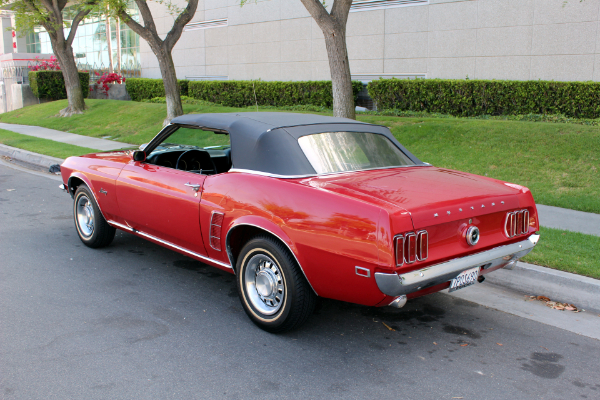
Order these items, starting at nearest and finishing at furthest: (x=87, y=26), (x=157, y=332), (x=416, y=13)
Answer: (x=157, y=332)
(x=416, y=13)
(x=87, y=26)

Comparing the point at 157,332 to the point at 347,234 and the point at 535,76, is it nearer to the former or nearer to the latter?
the point at 347,234

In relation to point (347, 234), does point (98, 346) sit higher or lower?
lower

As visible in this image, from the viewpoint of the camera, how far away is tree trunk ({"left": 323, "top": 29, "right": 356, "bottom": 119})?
9.98 m

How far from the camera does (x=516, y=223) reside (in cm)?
402

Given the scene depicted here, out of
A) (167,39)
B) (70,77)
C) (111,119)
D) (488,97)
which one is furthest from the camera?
(70,77)

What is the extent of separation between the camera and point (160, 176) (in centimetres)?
488

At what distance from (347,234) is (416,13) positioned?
15212mm

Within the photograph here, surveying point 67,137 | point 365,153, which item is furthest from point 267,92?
point 365,153

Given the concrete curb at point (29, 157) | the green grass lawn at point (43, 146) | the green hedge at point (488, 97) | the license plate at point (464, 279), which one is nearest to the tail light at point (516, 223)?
the license plate at point (464, 279)

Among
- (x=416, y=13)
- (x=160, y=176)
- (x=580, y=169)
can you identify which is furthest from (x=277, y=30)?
(x=160, y=176)

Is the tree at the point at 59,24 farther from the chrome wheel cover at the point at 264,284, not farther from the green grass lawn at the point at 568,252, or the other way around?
the green grass lawn at the point at 568,252

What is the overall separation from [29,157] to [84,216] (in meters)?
7.57

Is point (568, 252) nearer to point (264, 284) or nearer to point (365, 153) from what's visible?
point (365, 153)

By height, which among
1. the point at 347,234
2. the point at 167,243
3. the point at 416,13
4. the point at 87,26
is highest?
the point at 87,26
